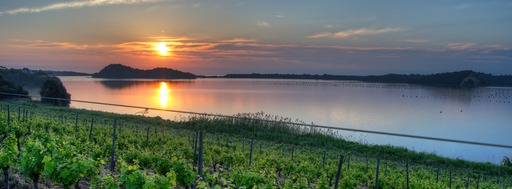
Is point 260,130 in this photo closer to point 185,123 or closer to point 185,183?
point 185,123

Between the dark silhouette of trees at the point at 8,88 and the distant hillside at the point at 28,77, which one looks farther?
the distant hillside at the point at 28,77

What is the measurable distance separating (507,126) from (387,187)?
4467 centimetres

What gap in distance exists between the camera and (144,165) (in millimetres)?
10672

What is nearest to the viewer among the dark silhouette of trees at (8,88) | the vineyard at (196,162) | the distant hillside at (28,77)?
the vineyard at (196,162)

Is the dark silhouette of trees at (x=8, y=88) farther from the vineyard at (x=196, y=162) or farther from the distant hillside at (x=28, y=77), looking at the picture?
the vineyard at (x=196, y=162)

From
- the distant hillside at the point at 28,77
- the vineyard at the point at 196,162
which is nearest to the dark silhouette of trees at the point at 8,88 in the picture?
the distant hillside at the point at 28,77

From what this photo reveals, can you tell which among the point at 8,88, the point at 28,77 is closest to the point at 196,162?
the point at 8,88

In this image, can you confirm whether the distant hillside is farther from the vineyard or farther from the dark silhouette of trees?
the vineyard

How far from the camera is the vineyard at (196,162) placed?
6.33 metres

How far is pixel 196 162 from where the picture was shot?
12.7 meters

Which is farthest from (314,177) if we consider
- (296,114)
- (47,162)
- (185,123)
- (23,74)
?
(23,74)

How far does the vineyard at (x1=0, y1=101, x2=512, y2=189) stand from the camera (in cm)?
633

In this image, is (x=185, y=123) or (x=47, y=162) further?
(x=185, y=123)

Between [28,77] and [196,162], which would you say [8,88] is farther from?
[196,162]
